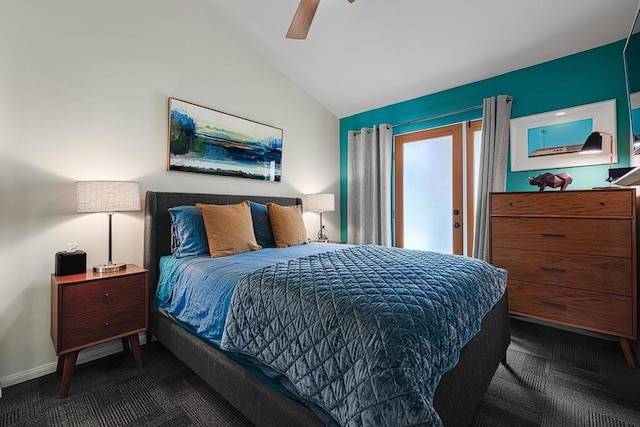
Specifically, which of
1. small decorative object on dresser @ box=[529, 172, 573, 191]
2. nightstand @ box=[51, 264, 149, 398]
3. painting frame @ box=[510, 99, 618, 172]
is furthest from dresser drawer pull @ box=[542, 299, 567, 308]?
nightstand @ box=[51, 264, 149, 398]

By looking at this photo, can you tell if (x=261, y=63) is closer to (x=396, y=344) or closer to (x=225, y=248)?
(x=225, y=248)

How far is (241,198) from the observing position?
3090mm

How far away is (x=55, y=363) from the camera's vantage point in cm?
206

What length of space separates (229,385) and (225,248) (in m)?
1.03

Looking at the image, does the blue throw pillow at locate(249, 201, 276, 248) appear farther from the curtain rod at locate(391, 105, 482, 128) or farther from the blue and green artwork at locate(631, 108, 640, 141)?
the blue and green artwork at locate(631, 108, 640, 141)

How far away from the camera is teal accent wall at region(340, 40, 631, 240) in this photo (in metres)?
2.48

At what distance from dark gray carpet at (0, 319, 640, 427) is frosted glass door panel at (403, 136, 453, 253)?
1.59 meters

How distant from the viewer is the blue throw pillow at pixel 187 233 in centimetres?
228

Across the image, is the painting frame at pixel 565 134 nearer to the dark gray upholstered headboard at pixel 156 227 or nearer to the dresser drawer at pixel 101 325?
the dark gray upholstered headboard at pixel 156 227

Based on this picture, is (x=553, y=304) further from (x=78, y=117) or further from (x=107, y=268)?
(x=78, y=117)

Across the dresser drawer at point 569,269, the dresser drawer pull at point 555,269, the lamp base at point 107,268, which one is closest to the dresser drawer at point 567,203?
the dresser drawer at point 569,269

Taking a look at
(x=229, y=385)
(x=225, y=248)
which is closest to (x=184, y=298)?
(x=225, y=248)

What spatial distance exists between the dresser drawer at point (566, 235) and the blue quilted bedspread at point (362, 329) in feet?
3.79

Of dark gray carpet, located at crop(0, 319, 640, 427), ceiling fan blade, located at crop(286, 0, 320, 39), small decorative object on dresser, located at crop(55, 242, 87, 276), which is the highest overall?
ceiling fan blade, located at crop(286, 0, 320, 39)
